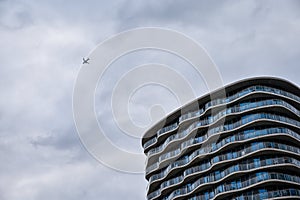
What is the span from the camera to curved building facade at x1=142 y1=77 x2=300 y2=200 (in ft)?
243

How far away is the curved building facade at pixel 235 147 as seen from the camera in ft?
243

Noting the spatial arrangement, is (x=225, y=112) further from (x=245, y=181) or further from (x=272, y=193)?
(x=272, y=193)

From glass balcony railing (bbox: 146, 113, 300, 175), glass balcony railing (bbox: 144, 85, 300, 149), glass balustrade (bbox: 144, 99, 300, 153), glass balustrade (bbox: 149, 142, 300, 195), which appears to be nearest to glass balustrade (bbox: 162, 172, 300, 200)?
glass balustrade (bbox: 149, 142, 300, 195)

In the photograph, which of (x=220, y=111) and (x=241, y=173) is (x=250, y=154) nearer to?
(x=241, y=173)

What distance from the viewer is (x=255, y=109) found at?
259ft

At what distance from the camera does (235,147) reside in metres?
79.4

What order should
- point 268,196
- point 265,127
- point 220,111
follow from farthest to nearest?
point 220,111, point 265,127, point 268,196

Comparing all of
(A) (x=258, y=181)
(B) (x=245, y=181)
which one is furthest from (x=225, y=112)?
(A) (x=258, y=181)

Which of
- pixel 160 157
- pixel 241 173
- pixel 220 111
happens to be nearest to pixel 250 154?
pixel 241 173

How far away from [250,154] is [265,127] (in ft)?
19.0

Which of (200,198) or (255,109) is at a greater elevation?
(255,109)

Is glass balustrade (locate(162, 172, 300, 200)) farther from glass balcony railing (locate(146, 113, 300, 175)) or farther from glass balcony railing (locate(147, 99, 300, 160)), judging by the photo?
glass balcony railing (locate(147, 99, 300, 160))

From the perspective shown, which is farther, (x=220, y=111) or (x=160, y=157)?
(x=160, y=157)

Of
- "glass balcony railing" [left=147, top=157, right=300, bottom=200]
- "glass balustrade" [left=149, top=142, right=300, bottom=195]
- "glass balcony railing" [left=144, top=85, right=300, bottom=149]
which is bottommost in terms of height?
"glass balcony railing" [left=147, top=157, right=300, bottom=200]
